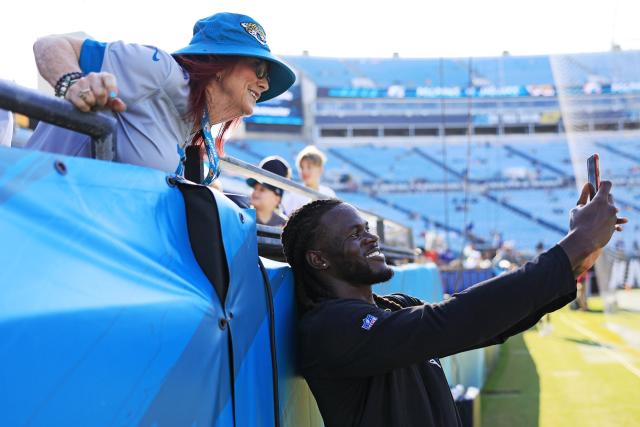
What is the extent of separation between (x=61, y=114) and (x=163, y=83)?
458 millimetres

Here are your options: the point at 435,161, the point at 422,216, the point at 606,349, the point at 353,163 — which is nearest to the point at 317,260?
the point at 606,349

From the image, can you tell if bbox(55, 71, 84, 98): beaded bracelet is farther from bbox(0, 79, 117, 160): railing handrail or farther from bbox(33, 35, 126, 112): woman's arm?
bbox(0, 79, 117, 160): railing handrail

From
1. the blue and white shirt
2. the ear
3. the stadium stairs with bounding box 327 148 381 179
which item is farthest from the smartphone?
the stadium stairs with bounding box 327 148 381 179

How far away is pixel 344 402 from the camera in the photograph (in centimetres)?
170

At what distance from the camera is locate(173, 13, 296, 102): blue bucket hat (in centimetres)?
169

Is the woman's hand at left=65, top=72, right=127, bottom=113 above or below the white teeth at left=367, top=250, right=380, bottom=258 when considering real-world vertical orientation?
above

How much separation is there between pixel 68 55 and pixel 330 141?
42642mm

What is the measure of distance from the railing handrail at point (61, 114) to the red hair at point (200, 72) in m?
0.44

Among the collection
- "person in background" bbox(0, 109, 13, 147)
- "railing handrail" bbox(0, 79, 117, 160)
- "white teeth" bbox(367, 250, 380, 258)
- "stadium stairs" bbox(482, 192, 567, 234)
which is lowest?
"stadium stairs" bbox(482, 192, 567, 234)

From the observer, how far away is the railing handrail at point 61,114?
1.04 m

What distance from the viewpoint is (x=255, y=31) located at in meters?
1.76

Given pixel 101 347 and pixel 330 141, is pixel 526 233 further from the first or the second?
pixel 101 347

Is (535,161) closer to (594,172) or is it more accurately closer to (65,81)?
(594,172)

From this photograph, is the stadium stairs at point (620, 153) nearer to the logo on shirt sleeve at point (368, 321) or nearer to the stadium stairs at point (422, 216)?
the stadium stairs at point (422, 216)
